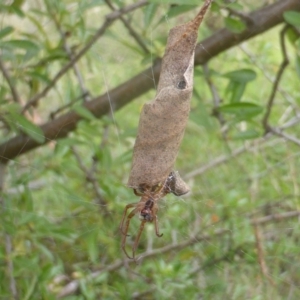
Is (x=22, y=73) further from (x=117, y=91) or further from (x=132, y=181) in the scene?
(x=132, y=181)

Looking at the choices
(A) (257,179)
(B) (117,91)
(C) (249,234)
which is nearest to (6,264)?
(B) (117,91)

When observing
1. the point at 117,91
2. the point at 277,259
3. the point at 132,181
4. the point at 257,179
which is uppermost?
the point at 117,91

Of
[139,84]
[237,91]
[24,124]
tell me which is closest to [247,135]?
[237,91]

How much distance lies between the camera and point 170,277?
1.09 metres

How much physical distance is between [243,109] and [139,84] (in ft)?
0.70

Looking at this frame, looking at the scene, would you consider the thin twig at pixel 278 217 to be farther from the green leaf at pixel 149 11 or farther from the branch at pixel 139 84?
the green leaf at pixel 149 11

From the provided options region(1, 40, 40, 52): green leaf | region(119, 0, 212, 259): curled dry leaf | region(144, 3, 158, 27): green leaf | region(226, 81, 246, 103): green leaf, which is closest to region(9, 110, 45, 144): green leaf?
region(1, 40, 40, 52): green leaf

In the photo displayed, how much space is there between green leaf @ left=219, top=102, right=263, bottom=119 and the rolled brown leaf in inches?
21.9

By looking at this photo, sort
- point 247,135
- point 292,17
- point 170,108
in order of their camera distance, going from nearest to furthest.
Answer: point 170,108, point 292,17, point 247,135

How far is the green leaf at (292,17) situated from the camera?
92cm

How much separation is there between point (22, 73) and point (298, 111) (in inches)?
28.6

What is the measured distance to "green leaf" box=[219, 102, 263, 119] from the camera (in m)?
1.07

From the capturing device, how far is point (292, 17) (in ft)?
3.04

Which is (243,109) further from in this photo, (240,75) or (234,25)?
(234,25)
